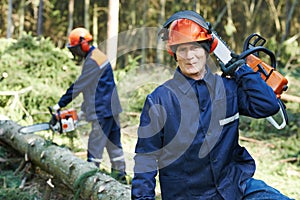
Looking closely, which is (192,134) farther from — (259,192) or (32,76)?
(32,76)

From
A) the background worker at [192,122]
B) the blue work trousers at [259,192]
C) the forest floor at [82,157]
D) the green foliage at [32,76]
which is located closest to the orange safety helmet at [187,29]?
the background worker at [192,122]

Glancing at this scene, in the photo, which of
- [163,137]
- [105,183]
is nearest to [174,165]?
[163,137]

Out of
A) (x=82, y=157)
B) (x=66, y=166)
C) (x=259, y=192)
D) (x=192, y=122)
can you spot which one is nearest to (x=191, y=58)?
(x=192, y=122)

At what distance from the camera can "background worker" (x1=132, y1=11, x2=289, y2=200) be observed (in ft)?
6.68

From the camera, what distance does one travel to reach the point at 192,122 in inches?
80.7

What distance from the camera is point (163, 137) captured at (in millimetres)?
2072

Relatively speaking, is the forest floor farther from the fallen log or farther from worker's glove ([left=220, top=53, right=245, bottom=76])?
worker's glove ([left=220, top=53, right=245, bottom=76])

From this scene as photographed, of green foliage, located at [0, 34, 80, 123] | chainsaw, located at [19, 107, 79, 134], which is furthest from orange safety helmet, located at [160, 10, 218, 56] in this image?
green foliage, located at [0, 34, 80, 123]

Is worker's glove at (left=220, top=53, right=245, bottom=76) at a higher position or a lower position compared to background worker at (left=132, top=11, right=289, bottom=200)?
higher

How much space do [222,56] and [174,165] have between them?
0.69m

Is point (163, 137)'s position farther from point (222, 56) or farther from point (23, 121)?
point (23, 121)

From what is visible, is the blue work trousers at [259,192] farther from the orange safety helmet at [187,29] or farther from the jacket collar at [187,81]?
the orange safety helmet at [187,29]

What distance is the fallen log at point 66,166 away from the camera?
3.42 meters

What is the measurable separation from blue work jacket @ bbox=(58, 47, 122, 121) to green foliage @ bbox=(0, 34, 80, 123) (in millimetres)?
2306
